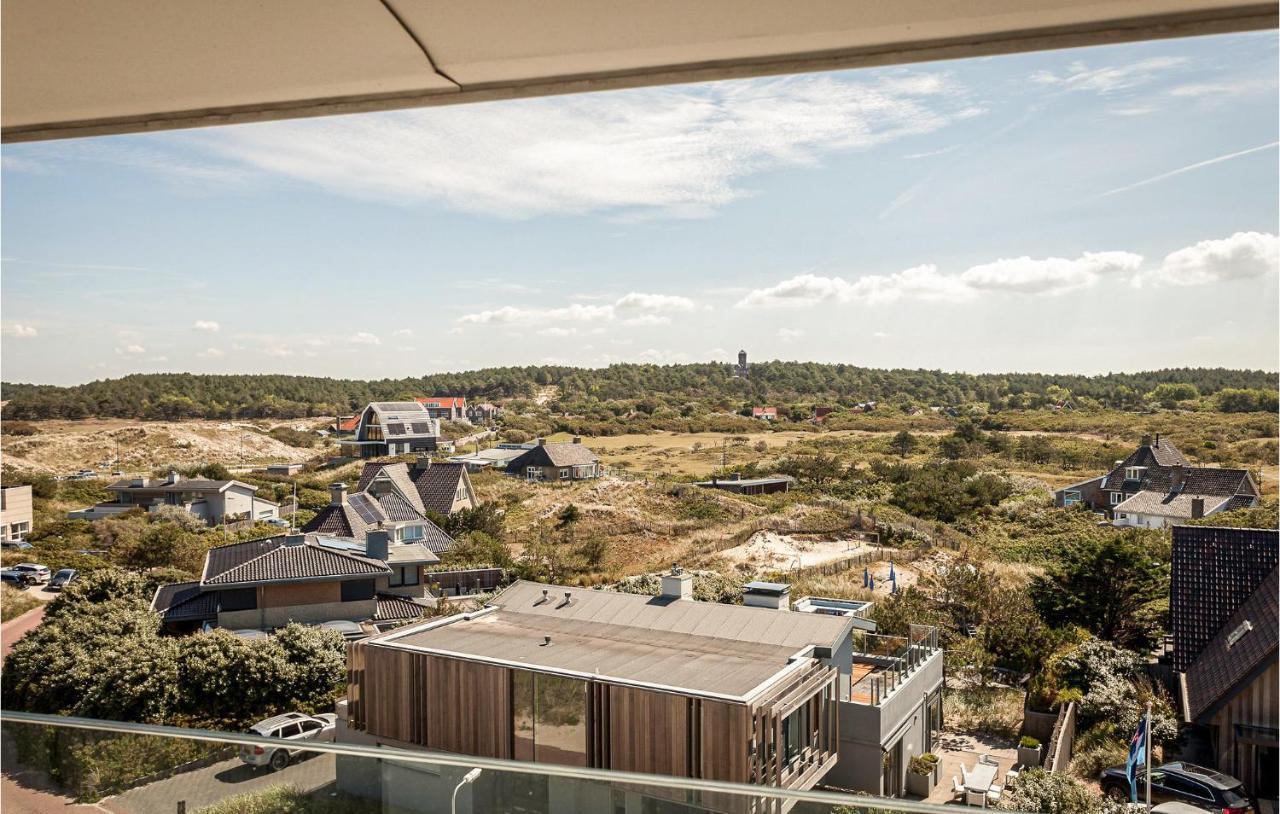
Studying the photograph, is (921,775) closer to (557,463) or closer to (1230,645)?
(1230,645)

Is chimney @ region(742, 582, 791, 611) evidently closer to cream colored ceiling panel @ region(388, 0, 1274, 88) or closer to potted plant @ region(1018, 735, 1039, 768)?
potted plant @ region(1018, 735, 1039, 768)

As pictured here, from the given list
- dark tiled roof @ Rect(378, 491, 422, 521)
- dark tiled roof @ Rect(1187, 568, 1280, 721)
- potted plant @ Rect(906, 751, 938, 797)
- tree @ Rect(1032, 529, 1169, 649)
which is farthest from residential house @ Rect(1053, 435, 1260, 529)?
dark tiled roof @ Rect(378, 491, 422, 521)

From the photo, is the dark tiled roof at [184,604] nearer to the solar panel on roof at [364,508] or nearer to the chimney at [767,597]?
the solar panel on roof at [364,508]

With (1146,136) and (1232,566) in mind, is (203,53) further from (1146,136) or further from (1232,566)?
(1146,136)

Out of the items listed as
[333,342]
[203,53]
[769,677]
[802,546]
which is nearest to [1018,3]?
[203,53]

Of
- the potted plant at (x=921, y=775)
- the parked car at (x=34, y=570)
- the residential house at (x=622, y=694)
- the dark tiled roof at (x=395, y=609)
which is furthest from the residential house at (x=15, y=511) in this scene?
the potted plant at (x=921, y=775)

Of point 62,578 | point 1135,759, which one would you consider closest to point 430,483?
point 62,578

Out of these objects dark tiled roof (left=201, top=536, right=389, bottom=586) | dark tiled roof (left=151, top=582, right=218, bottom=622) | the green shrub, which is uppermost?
the green shrub
